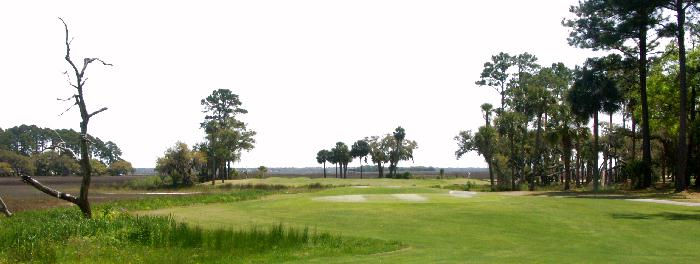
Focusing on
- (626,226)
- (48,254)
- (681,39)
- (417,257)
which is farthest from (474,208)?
(681,39)

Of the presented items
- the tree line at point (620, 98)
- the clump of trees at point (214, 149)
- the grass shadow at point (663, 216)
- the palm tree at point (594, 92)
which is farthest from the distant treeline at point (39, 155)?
the grass shadow at point (663, 216)

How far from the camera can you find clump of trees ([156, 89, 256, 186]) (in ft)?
276

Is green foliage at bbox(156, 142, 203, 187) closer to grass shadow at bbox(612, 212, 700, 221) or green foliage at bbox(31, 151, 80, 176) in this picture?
green foliage at bbox(31, 151, 80, 176)

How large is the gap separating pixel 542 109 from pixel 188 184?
48416mm

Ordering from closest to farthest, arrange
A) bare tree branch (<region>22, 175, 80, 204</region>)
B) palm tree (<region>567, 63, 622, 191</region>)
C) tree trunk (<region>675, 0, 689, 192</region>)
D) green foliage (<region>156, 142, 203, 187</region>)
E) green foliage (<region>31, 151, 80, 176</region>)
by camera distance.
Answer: bare tree branch (<region>22, 175, 80, 204</region>)
tree trunk (<region>675, 0, 689, 192</region>)
palm tree (<region>567, 63, 622, 191</region>)
green foliage (<region>156, 142, 203, 187</region>)
green foliage (<region>31, 151, 80, 176</region>)

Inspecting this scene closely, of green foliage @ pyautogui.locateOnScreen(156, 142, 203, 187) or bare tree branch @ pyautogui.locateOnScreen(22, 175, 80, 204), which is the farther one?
green foliage @ pyautogui.locateOnScreen(156, 142, 203, 187)

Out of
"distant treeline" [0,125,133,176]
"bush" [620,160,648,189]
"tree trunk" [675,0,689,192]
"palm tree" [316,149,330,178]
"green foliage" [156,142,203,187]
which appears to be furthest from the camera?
"palm tree" [316,149,330,178]

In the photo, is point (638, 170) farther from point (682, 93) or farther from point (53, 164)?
point (53, 164)

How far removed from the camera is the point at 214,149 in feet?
302

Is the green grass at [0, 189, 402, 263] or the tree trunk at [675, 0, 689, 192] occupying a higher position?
the tree trunk at [675, 0, 689, 192]

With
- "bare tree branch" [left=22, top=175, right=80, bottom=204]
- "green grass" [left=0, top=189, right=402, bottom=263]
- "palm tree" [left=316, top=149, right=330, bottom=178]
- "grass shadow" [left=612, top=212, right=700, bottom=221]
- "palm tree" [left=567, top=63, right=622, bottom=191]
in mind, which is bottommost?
"green grass" [left=0, top=189, right=402, bottom=263]

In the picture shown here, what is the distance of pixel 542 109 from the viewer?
5691cm

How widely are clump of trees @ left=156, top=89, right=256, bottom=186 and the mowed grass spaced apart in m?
54.5

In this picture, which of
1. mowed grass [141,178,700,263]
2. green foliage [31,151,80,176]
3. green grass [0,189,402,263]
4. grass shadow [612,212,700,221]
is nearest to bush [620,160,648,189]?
mowed grass [141,178,700,263]
